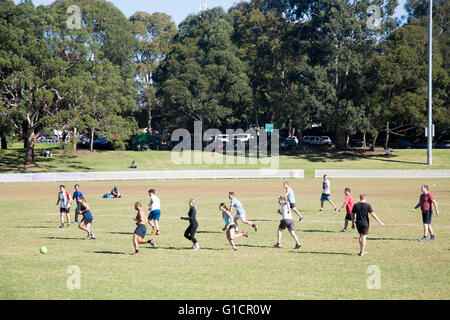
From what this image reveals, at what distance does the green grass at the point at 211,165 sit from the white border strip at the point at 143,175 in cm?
549

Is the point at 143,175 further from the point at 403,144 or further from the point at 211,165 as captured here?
the point at 403,144

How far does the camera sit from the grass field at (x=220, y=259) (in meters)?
12.0

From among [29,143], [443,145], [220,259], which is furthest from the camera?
[443,145]

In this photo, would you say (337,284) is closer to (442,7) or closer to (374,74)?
(374,74)

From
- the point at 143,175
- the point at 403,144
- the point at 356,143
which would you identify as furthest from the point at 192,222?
the point at 356,143

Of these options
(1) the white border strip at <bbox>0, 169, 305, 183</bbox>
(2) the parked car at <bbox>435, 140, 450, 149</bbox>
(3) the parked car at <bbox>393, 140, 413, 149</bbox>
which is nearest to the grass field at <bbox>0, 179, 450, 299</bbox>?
(1) the white border strip at <bbox>0, 169, 305, 183</bbox>

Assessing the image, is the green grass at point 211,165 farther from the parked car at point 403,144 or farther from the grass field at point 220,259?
the grass field at point 220,259

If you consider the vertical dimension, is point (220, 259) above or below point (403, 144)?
below

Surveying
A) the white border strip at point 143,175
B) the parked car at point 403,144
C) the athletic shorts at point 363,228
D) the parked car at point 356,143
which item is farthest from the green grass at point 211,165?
the athletic shorts at point 363,228

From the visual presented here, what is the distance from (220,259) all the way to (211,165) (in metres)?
42.5

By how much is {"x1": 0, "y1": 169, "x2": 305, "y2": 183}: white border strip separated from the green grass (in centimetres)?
549

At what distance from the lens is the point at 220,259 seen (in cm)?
1547

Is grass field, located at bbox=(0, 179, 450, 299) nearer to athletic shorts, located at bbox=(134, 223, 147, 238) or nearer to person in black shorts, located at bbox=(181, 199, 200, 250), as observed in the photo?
person in black shorts, located at bbox=(181, 199, 200, 250)

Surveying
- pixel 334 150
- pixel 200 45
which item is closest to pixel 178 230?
pixel 334 150
